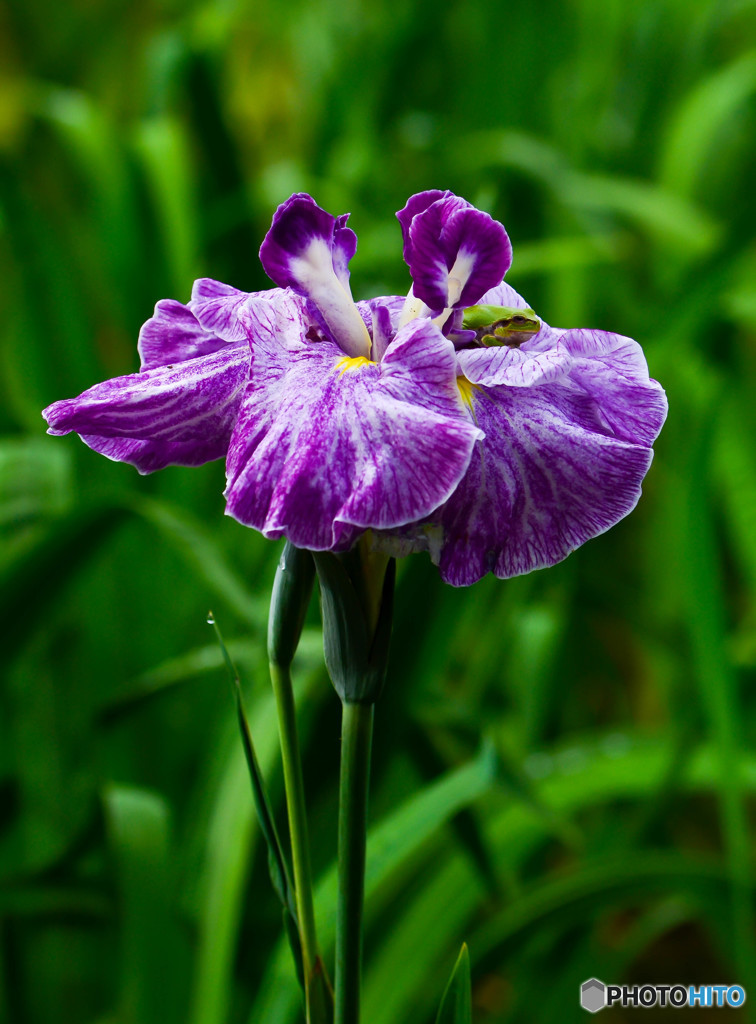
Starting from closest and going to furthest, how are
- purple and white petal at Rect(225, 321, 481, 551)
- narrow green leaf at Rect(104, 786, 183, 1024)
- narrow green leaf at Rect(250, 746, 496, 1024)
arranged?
purple and white petal at Rect(225, 321, 481, 551) → narrow green leaf at Rect(250, 746, 496, 1024) → narrow green leaf at Rect(104, 786, 183, 1024)

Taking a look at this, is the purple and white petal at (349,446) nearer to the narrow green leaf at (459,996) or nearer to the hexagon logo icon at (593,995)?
the narrow green leaf at (459,996)

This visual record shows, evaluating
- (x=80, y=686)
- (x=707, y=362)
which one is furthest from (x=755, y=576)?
(x=80, y=686)

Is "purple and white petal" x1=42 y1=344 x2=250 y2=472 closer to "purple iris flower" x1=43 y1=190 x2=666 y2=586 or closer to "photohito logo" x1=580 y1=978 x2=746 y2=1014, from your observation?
"purple iris flower" x1=43 y1=190 x2=666 y2=586

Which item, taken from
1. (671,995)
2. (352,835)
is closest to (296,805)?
(352,835)

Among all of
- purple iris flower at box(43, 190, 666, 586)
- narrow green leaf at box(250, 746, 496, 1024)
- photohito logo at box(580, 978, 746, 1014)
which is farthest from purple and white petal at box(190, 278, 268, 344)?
photohito logo at box(580, 978, 746, 1014)

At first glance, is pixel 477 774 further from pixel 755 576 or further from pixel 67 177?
pixel 67 177

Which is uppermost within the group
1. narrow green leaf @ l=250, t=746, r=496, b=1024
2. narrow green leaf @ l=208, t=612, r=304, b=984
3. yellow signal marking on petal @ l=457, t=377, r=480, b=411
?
yellow signal marking on petal @ l=457, t=377, r=480, b=411
